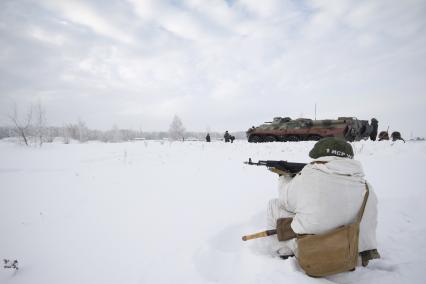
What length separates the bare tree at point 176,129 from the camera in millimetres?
57781

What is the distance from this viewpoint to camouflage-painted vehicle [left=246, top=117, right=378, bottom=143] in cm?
1439

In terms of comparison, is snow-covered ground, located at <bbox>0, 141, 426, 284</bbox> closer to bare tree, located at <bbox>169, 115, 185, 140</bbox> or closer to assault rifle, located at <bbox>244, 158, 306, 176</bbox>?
assault rifle, located at <bbox>244, 158, 306, 176</bbox>

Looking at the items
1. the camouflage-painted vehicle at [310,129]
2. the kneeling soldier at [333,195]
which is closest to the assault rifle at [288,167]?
the kneeling soldier at [333,195]

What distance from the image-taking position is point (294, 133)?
52.3 ft

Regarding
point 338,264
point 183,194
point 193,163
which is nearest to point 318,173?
point 338,264

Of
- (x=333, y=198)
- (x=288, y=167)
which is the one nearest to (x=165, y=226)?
(x=288, y=167)

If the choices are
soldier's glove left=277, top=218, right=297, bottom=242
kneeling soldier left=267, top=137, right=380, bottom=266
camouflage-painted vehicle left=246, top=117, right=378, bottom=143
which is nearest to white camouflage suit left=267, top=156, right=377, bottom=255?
kneeling soldier left=267, top=137, right=380, bottom=266

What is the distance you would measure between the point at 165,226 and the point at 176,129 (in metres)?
55.3

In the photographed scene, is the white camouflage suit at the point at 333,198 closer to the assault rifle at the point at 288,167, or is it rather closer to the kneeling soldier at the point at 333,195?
the kneeling soldier at the point at 333,195

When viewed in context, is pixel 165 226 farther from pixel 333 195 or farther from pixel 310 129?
pixel 310 129

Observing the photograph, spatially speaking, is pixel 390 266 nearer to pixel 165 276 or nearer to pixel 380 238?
pixel 380 238

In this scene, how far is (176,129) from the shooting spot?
192 feet

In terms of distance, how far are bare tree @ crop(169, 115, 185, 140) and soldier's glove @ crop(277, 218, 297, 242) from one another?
55.3 meters

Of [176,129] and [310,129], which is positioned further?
[176,129]
